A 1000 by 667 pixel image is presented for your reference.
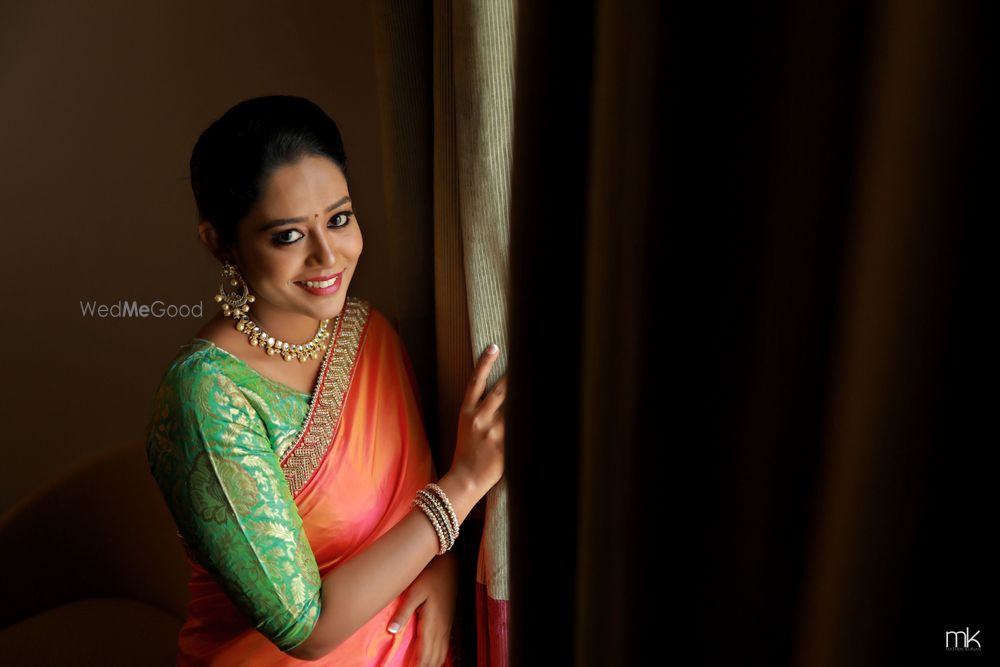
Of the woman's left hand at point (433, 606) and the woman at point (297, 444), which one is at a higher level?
the woman at point (297, 444)

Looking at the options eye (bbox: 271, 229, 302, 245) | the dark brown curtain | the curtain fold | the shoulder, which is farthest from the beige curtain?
the dark brown curtain

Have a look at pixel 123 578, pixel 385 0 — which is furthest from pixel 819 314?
pixel 123 578

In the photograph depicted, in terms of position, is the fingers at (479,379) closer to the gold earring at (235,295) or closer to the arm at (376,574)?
the arm at (376,574)

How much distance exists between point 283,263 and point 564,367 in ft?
2.22

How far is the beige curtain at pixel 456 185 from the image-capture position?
2.23 ft

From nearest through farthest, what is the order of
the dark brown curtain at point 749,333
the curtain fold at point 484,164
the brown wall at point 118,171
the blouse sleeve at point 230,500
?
1. the dark brown curtain at point 749,333
2. the curtain fold at point 484,164
3. the blouse sleeve at point 230,500
4. the brown wall at point 118,171

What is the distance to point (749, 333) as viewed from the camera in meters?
0.19

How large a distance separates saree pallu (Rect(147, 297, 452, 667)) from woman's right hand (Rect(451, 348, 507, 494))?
0.13 m

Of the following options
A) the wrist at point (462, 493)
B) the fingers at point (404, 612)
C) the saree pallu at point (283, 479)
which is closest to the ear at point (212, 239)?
the saree pallu at point (283, 479)

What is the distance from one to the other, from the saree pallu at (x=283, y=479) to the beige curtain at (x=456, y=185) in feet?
0.25

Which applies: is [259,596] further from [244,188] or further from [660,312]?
[660,312]

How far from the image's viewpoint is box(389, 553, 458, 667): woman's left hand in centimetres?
98

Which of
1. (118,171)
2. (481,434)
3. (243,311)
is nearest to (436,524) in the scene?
(481,434)

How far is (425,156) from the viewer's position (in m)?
0.88
